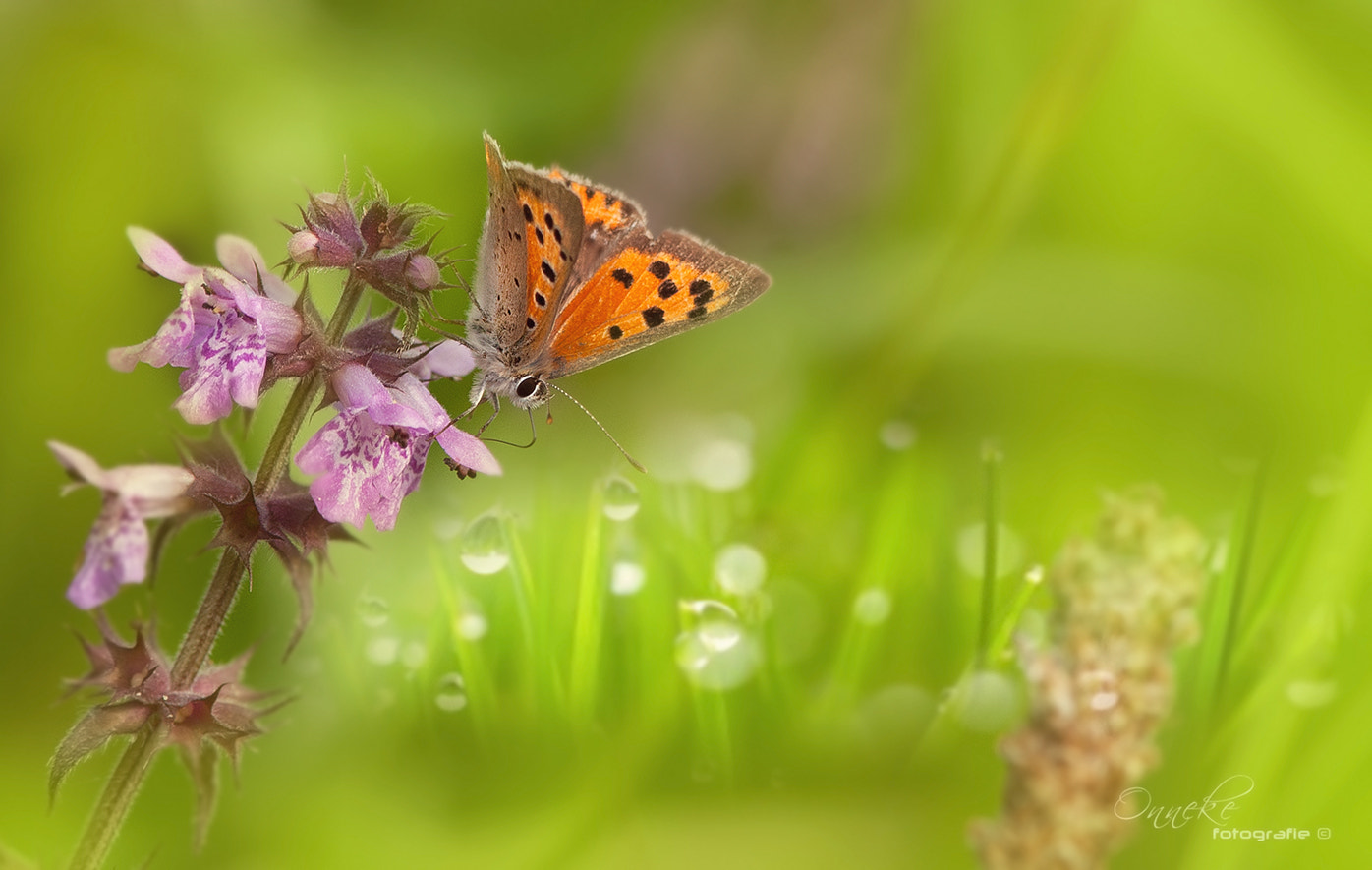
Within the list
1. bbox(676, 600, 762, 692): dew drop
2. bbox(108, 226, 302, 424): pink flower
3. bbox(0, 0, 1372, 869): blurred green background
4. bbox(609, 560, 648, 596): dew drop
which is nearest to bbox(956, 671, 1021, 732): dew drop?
bbox(0, 0, 1372, 869): blurred green background

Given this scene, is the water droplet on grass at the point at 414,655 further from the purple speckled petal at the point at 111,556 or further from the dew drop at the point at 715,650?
the purple speckled petal at the point at 111,556

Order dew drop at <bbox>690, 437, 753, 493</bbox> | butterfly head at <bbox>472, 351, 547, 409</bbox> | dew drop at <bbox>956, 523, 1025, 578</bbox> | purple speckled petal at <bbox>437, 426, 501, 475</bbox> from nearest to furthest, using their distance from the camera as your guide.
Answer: purple speckled petal at <bbox>437, 426, 501, 475</bbox> → butterfly head at <bbox>472, 351, 547, 409</bbox> → dew drop at <bbox>956, 523, 1025, 578</bbox> → dew drop at <bbox>690, 437, 753, 493</bbox>

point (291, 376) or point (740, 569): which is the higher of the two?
point (740, 569)

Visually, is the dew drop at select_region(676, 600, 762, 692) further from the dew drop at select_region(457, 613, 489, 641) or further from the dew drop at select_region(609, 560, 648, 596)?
the dew drop at select_region(457, 613, 489, 641)

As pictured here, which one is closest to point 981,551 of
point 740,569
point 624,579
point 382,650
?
point 740,569

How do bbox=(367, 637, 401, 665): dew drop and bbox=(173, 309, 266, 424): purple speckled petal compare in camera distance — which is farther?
bbox=(367, 637, 401, 665): dew drop

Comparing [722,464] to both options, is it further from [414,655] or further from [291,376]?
[291,376]

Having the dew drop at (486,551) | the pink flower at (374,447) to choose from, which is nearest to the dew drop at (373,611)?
the dew drop at (486,551)
